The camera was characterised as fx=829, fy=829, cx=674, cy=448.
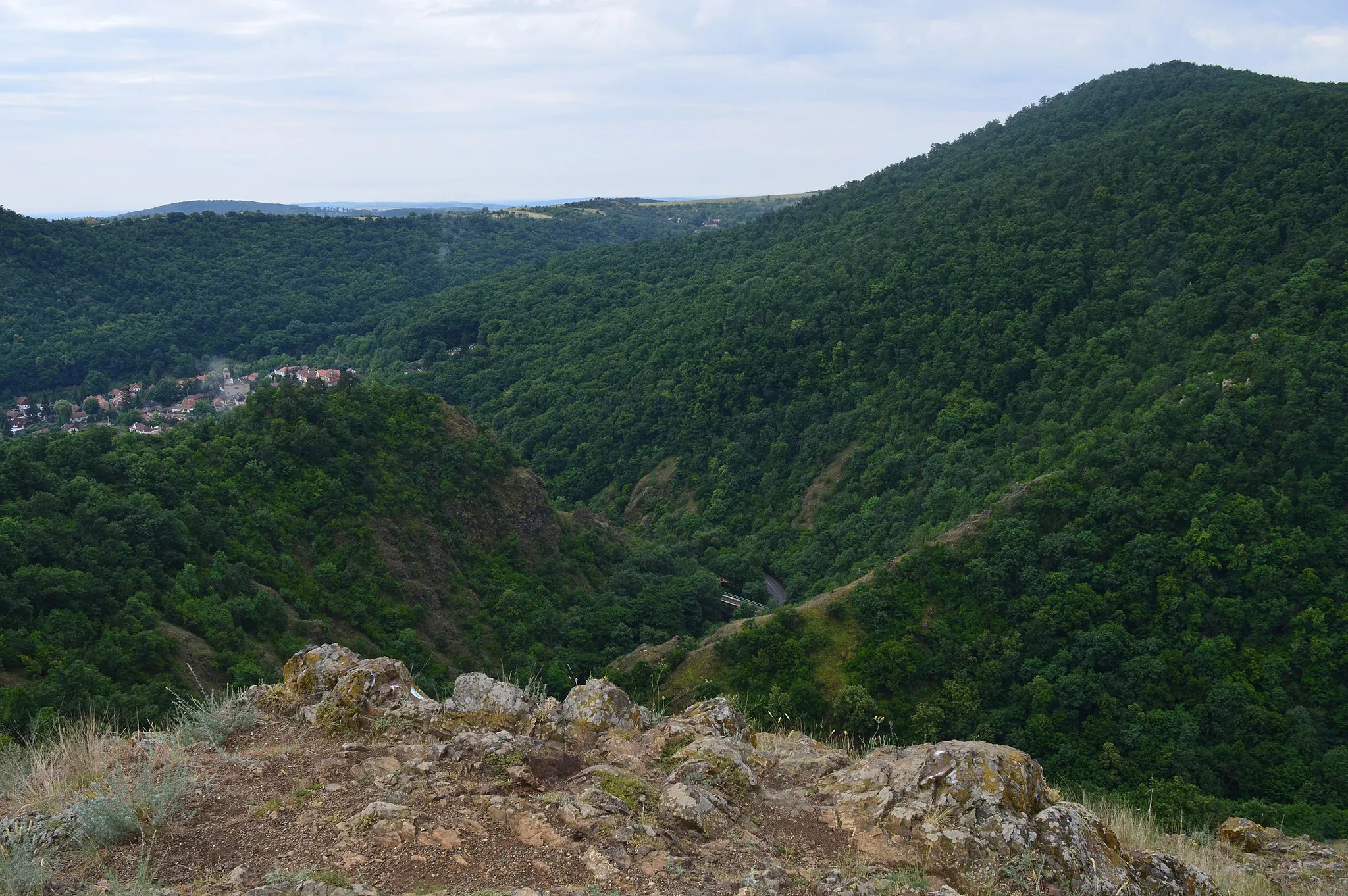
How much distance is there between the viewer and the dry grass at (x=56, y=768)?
26.5ft

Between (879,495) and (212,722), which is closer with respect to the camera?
(212,722)

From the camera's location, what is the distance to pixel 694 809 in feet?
27.2

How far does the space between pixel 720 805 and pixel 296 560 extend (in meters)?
27.8

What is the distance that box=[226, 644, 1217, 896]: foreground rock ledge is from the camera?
24.7 feet

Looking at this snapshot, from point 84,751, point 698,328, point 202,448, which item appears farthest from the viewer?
point 698,328

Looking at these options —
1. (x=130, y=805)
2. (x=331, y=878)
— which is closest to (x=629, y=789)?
(x=331, y=878)

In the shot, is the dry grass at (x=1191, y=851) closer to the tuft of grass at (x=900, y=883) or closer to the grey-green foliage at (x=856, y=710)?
the tuft of grass at (x=900, y=883)

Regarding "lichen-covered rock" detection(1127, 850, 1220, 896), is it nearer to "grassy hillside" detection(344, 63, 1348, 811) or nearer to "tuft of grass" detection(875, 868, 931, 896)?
"tuft of grass" detection(875, 868, 931, 896)

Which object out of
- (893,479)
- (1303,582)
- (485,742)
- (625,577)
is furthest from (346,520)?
(1303,582)

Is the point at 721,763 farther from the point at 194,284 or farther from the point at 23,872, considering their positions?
the point at 194,284

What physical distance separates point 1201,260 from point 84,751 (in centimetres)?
6087

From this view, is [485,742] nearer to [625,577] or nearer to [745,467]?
[625,577]

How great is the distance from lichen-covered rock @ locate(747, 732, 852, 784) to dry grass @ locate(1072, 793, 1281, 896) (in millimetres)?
3044

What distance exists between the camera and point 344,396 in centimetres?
3984
